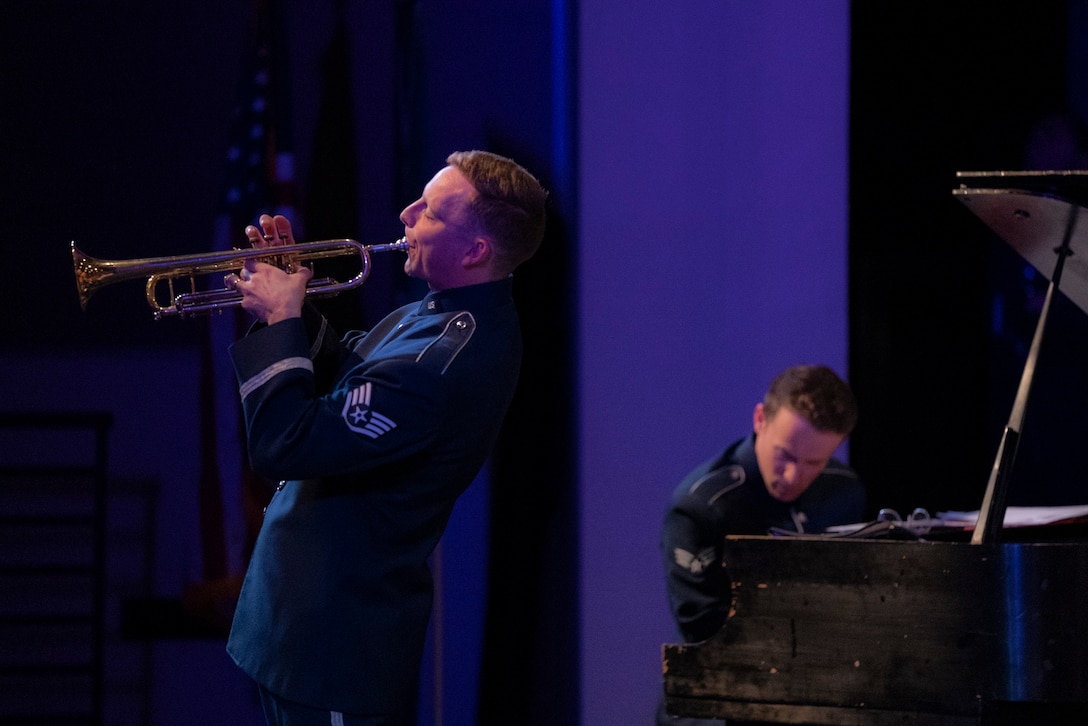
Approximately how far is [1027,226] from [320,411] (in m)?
1.41

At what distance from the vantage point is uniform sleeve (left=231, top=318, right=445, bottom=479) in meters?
1.65

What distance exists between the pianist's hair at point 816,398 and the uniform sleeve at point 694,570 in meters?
0.32

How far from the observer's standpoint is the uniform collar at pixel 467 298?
1.87m

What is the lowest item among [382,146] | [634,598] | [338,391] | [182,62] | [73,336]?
[634,598]

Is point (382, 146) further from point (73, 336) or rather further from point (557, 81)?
point (73, 336)

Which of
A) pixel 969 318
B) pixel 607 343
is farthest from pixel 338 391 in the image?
pixel 969 318

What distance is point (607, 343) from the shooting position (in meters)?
3.57

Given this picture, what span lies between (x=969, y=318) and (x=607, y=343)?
1.26 metres

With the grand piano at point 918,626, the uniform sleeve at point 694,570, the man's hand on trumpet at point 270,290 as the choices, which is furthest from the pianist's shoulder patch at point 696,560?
the man's hand on trumpet at point 270,290

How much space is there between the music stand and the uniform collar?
0.86m

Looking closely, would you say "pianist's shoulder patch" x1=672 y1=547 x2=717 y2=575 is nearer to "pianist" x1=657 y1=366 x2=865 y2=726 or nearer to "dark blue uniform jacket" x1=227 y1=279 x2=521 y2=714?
"pianist" x1=657 y1=366 x2=865 y2=726

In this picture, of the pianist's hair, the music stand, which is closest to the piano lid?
the music stand

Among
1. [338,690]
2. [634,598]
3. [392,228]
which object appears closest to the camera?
[338,690]

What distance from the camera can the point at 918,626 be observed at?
1993mm
